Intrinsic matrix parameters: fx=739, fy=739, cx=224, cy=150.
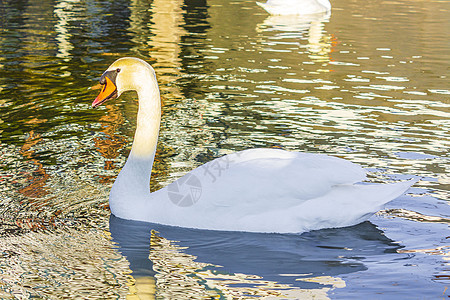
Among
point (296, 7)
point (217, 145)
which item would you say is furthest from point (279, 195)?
point (296, 7)

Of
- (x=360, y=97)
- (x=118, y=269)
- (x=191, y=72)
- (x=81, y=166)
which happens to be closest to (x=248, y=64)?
(x=191, y=72)

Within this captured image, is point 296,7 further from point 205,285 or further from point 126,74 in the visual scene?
point 205,285

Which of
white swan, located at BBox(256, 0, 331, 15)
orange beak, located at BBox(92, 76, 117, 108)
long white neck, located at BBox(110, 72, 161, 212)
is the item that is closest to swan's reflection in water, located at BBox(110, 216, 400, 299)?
long white neck, located at BBox(110, 72, 161, 212)

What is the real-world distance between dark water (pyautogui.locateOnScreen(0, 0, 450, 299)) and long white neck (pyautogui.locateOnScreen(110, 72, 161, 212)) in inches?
10.5

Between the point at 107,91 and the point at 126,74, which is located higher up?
the point at 126,74

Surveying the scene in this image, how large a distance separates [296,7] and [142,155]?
768 inches

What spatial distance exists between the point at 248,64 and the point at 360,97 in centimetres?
368

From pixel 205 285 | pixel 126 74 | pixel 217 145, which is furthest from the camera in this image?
pixel 217 145

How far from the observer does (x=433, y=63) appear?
50.8ft

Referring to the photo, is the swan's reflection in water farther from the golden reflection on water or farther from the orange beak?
the orange beak

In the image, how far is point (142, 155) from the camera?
21.8 feet

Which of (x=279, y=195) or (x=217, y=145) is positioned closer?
(x=279, y=195)

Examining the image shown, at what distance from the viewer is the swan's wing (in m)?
6.05

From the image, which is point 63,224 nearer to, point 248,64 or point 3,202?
point 3,202
